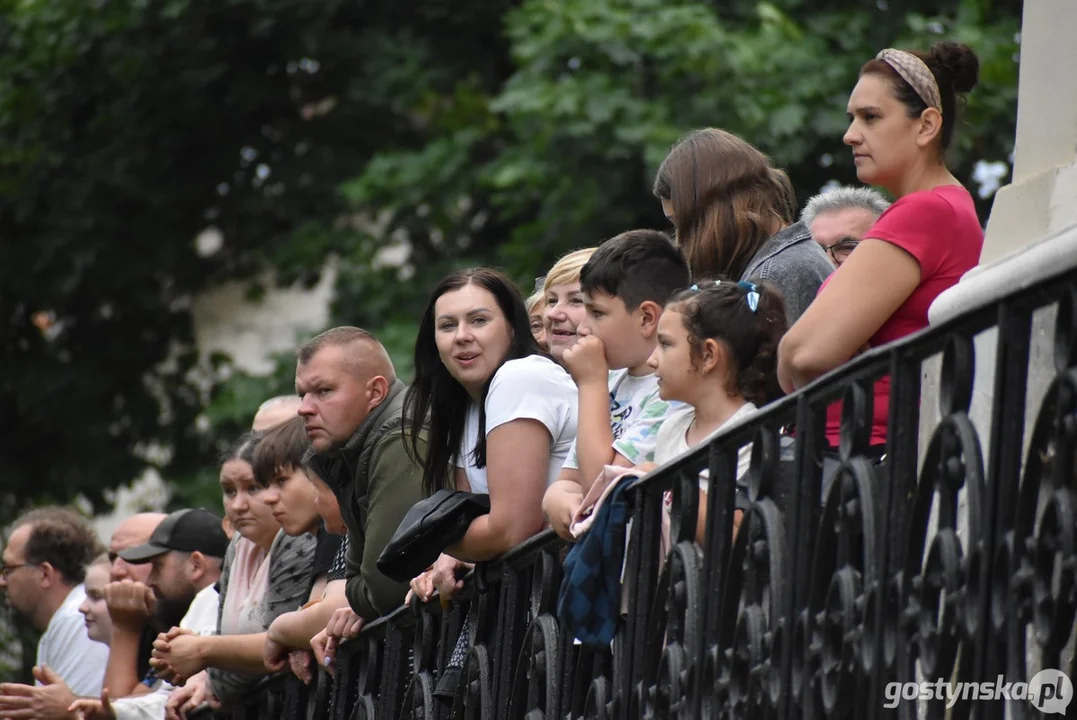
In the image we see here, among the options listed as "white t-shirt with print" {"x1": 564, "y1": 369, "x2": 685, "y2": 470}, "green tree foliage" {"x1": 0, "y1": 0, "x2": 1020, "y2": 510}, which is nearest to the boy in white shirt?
"white t-shirt with print" {"x1": 564, "y1": 369, "x2": 685, "y2": 470}

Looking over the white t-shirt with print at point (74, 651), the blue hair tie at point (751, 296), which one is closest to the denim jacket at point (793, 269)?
the blue hair tie at point (751, 296)

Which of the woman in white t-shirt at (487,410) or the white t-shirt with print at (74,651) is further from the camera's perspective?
the white t-shirt with print at (74,651)

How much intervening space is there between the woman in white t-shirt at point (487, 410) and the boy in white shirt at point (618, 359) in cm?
16

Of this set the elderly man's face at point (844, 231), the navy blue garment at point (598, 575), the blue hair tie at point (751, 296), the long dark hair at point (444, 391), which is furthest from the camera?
the elderly man's face at point (844, 231)

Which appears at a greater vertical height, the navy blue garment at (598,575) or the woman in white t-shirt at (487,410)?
the woman in white t-shirt at (487,410)

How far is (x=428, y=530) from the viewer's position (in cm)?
479

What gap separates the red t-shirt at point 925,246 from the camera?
4.09m

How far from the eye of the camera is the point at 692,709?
3.79 metres

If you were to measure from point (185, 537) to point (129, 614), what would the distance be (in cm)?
44

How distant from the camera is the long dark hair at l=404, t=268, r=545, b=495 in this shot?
17.4 feet

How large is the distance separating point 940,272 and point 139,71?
10.8 m

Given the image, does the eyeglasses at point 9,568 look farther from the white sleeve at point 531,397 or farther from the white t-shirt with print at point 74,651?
the white sleeve at point 531,397

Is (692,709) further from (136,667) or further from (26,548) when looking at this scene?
(26,548)

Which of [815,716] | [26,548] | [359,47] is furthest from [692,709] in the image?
[359,47]
